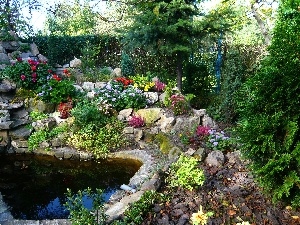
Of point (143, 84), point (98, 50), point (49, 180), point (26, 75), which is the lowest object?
point (49, 180)

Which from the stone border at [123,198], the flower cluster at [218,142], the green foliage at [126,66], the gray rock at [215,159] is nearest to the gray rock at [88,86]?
the green foliage at [126,66]

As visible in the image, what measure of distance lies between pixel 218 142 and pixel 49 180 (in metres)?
3.21

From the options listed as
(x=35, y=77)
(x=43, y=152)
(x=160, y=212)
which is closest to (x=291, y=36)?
(x=160, y=212)

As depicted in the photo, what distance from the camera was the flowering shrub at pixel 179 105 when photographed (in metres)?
7.22

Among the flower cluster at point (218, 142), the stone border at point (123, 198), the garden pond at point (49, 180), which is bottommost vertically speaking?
the garden pond at point (49, 180)

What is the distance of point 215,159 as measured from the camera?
5289mm

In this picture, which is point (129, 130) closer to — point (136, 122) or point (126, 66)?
point (136, 122)

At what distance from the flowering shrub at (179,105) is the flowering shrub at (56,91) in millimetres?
2708

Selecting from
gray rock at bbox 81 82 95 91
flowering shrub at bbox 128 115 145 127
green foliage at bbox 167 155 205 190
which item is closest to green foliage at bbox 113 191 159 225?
green foliage at bbox 167 155 205 190

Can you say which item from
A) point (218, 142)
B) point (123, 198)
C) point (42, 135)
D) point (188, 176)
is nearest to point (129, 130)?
point (42, 135)

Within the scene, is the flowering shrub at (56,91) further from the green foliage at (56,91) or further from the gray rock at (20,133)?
the gray rock at (20,133)

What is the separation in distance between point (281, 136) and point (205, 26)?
17.7 ft

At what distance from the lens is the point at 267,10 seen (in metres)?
12.7

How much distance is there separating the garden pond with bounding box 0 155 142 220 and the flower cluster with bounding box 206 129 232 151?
4.88ft
